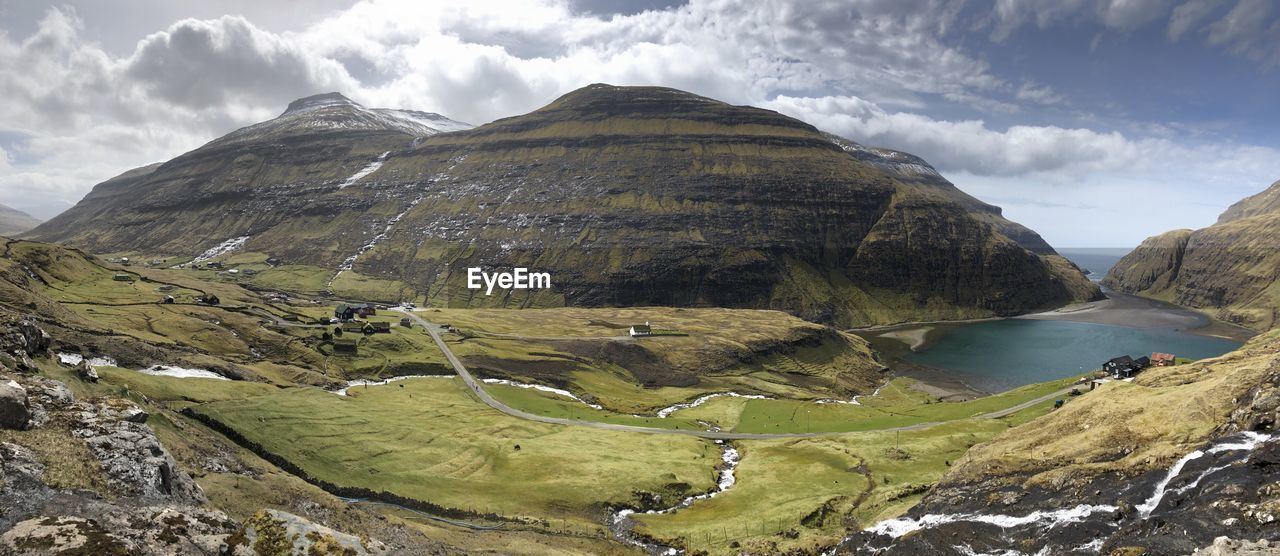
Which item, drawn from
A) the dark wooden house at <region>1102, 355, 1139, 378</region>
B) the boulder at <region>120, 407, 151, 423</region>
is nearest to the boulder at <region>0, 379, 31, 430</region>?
the boulder at <region>120, 407, 151, 423</region>

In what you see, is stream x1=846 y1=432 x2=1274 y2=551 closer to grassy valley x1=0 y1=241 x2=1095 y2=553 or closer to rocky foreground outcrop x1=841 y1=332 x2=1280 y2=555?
rocky foreground outcrop x1=841 y1=332 x2=1280 y2=555

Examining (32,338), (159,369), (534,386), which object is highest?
(32,338)

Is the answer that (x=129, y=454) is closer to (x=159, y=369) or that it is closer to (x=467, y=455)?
(x=467, y=455)

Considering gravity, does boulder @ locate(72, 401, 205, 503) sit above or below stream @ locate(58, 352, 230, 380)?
above

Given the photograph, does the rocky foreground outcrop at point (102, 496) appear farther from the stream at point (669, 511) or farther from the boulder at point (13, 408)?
the stream at point (669, 511)

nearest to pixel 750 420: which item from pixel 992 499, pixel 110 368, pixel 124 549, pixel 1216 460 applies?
pixel 992 499

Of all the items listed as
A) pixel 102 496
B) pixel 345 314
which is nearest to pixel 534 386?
pixel 345 314
